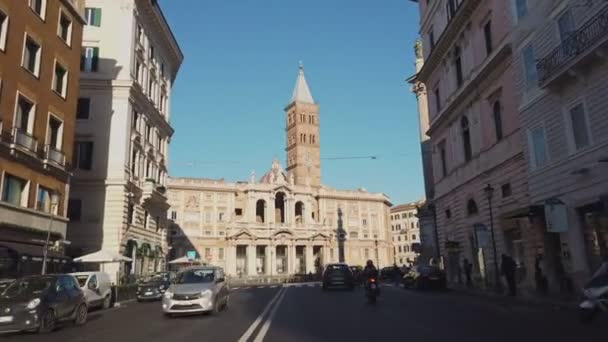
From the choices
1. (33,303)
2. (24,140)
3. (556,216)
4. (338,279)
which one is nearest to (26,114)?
(24,140)

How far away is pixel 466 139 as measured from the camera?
30.4m

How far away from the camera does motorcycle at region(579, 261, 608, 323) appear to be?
32.8ft

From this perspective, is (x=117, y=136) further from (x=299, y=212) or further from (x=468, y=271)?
(x=299, y=212)

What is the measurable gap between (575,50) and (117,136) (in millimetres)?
27164

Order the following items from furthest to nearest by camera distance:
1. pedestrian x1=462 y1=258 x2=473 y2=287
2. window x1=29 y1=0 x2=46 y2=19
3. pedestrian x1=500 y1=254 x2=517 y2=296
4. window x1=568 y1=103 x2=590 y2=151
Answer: pedestrian x1=462 y1=258 x2=473 y2=287 < window x1=29 y1=0 x2=46 y2=19 < pedestrian x1=500 y1=254 x2=517 y2=296 < window x1=568 y1=103 x2=590 y2=151

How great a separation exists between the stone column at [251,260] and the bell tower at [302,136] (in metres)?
29.8

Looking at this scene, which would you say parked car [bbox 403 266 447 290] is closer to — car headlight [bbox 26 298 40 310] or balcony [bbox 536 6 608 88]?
balcony [bbox 536 6 608 88]

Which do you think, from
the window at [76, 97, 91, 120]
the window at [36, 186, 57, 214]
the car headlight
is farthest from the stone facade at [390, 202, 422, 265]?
the car headlight

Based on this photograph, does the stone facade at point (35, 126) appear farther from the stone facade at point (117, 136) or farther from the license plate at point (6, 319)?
the license plate at point (6, 319)

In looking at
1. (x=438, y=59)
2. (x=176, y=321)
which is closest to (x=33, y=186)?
(x=176, y=321)

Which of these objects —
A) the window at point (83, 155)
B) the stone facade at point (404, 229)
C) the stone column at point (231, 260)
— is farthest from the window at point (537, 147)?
the stone facade at point (404, 229)

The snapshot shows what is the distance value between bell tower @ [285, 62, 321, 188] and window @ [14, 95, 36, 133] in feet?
291

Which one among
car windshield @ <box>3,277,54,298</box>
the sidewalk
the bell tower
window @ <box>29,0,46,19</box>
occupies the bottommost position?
the sidewalk

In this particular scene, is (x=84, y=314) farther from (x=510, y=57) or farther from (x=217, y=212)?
(x=217, y=212)
